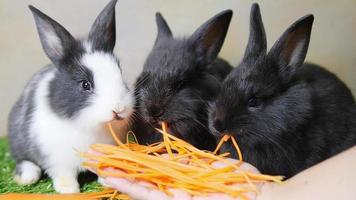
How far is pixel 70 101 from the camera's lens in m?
1.64

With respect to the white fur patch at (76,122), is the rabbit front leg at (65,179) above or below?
below

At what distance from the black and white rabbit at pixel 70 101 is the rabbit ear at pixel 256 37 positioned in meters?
0.44

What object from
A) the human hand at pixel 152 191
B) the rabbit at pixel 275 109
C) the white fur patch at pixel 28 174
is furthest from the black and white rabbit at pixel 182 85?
the white fur patch at pixel 28 174

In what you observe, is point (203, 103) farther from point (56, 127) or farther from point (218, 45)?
point (56, 127)

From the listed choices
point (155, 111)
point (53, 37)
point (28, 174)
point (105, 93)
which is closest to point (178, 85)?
point (155, 111)

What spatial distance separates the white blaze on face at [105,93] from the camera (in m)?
1.57

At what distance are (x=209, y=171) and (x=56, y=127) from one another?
579 mm

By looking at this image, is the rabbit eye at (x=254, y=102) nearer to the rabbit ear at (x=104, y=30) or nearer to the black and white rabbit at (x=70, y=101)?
the black and white rabbit at (x=70, y=101)

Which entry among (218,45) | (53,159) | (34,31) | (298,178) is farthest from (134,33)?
(298,178)

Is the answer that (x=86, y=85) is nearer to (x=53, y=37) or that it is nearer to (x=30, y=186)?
(x=53, y=37)

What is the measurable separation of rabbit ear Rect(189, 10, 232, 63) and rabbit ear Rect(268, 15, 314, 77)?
240mm

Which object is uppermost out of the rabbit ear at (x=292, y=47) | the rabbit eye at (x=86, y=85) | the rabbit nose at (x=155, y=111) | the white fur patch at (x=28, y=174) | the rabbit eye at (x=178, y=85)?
the rabbit ear at (x=292, y=47)

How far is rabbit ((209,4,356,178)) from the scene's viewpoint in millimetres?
1549

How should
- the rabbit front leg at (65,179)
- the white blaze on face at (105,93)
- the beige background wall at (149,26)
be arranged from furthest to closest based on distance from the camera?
1. the beige background wall at (149,26)
2. the rabbit front leg at (65,179)
3. the white blaze on face at (105,93)
